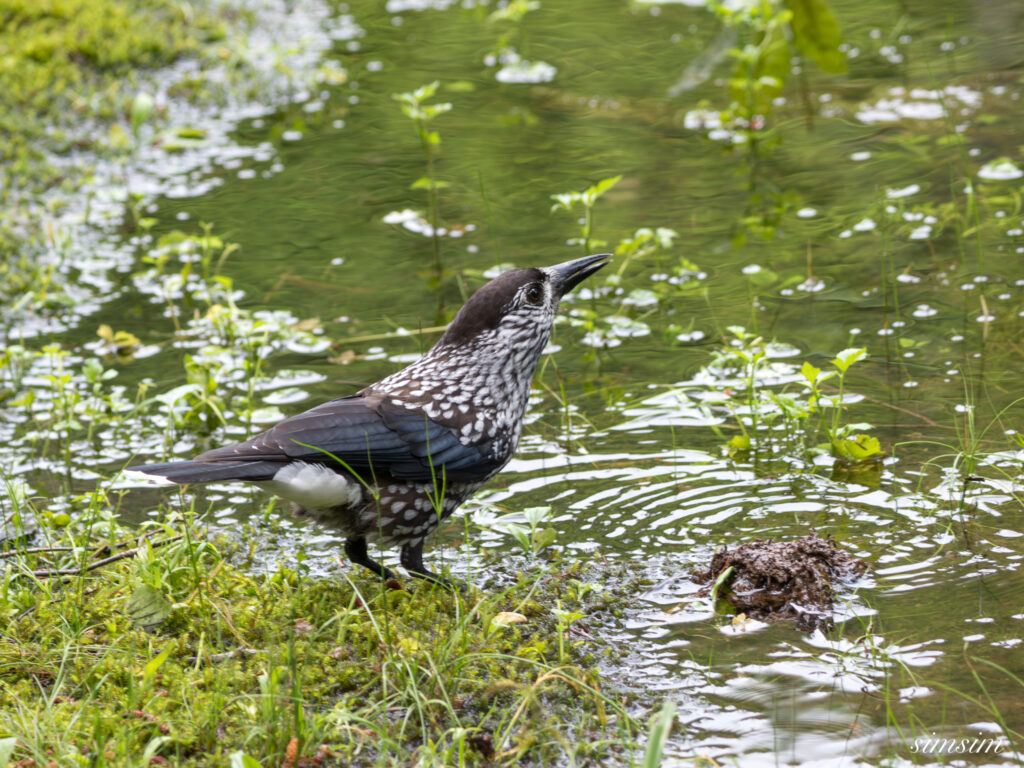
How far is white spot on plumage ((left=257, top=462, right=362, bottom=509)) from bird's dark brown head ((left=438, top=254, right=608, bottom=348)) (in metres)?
0.90

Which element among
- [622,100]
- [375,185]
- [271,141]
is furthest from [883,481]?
[271,141]

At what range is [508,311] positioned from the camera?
188 inches

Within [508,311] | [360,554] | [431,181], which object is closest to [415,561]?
[360,554]

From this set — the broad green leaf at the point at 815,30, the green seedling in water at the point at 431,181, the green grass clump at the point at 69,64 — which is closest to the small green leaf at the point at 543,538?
the broad green leaf at the point at 815,30

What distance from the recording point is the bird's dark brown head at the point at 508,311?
4754mm

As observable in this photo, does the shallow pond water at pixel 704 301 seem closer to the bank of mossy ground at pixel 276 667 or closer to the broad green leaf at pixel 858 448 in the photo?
the broad green leaf at pixel 858 448

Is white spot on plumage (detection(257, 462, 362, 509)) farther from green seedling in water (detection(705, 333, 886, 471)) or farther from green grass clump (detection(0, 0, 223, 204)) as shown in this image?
green grass clump (detection(0, 0, 223, 204))

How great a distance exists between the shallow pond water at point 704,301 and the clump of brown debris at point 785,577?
87mm

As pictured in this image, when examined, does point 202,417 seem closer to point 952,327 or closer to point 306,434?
point 306,434

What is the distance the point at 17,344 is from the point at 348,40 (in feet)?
20.7

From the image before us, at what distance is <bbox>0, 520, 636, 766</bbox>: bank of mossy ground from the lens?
3.31 m

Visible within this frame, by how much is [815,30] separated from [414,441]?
8.05 feet

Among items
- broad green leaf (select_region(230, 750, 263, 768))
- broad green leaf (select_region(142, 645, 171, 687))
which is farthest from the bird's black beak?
broad green leaf (select_region(230, 750, 263, 768))

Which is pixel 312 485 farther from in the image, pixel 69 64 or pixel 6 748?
pixel 69 64
